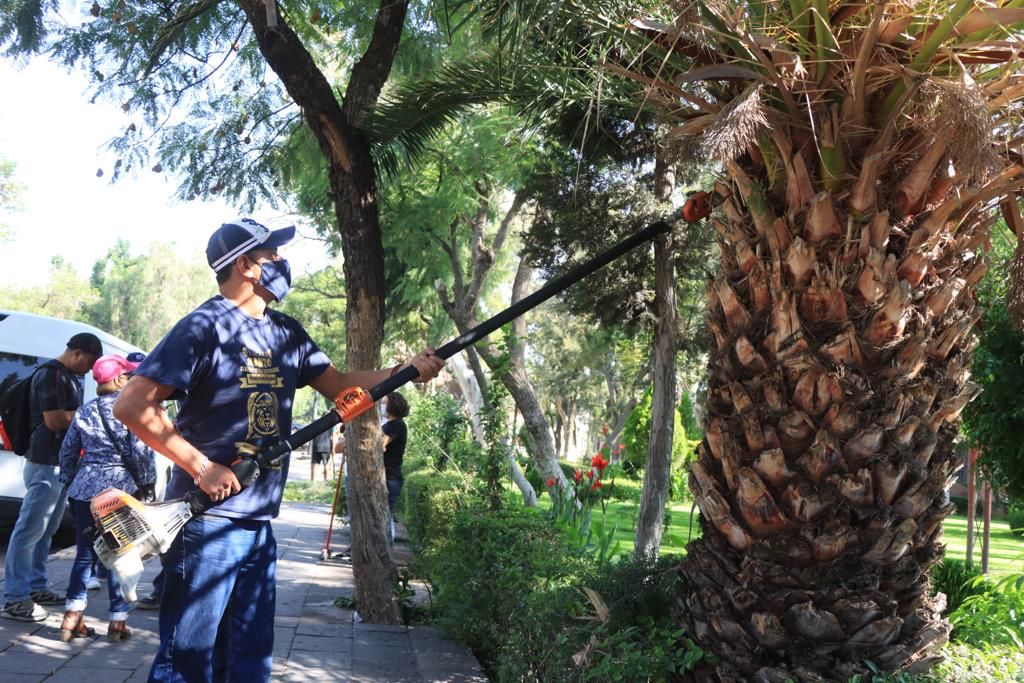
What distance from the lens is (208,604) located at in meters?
3.28

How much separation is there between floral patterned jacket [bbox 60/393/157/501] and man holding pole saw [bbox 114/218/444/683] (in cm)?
290

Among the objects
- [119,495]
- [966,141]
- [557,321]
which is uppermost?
[557,321]

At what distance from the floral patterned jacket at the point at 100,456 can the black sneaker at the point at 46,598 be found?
37.5 inches

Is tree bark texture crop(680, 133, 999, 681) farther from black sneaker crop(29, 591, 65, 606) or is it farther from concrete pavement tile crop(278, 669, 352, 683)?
black sneaker crop(29, 591, 65, 606)

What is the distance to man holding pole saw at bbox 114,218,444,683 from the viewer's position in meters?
3.21

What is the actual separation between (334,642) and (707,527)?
3.38 m

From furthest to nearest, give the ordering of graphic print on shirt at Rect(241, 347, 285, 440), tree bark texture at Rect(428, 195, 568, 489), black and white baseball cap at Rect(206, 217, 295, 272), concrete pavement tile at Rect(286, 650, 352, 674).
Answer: tree bark texture at Rect(428, 195, 568, 489) → concrete pavement tile at Rect(286, 650, 352, 674) → black and white baseball cap at Rect(206, 217, 295, 272) → graphic print on shirt at Rect(241, 347, 285, 440)

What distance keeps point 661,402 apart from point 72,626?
4.73m

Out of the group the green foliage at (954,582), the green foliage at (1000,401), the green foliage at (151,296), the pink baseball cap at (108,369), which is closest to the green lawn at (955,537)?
the green foliage at (1000,401)

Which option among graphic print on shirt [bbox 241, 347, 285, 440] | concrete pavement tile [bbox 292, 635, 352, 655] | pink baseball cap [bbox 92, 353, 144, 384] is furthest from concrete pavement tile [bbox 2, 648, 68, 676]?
graphic print on shirt [bbox 241, 347, 285, 440]

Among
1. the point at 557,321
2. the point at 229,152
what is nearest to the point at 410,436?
the point at 229,152

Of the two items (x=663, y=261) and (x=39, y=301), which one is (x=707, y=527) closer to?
(x=663, y=261)

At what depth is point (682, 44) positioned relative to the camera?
3637 mm

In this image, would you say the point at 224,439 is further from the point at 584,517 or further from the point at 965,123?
the point at 584,517
